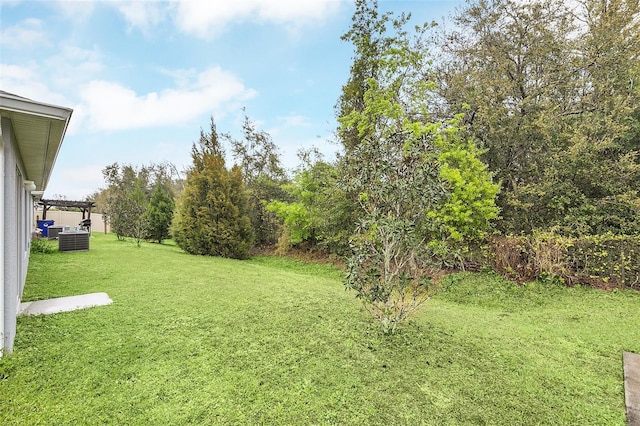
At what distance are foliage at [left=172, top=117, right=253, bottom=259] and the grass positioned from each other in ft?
20.0

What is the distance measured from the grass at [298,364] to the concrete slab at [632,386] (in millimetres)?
69

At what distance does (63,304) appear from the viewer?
14.9 feet

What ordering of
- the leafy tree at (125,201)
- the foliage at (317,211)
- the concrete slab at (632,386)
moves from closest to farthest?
the concrete slab at (632,386), the foliage at (317,211), the leafy tree at (125,201)

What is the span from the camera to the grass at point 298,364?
7.97ft

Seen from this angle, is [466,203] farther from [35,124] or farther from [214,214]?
[214,214]

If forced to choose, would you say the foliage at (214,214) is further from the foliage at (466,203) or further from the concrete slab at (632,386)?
the concrete slab at (632,386)

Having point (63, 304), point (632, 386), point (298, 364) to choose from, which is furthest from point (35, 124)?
point (632, 386)

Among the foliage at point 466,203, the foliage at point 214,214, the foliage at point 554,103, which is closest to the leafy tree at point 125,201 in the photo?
the foliage at point 214,214

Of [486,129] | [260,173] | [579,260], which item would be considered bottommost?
[579,260]

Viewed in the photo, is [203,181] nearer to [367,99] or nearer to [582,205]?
[367,99]

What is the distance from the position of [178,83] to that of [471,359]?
12.3m

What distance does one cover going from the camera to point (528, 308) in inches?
241

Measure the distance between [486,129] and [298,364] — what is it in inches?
384

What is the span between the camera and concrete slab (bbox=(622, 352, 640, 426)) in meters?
2.57
